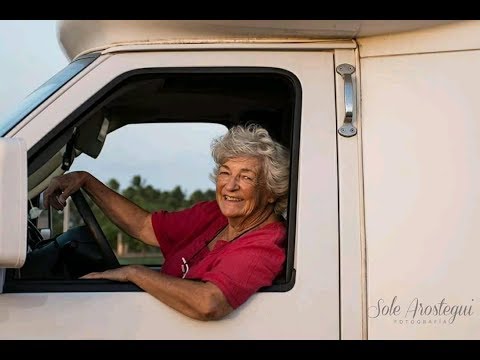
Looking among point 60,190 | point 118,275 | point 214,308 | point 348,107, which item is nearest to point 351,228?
point 348,107

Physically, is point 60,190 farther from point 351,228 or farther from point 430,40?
point 430,40

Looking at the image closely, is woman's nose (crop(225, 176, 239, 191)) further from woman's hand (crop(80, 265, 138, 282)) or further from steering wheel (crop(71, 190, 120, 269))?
woman's hand (crop(80, 265, 138, 282))

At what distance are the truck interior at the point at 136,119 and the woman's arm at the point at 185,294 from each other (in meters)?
0.18

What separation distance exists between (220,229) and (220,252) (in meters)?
0.45

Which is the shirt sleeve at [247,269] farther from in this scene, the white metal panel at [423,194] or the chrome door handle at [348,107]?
the chrome door handle at [348,107]

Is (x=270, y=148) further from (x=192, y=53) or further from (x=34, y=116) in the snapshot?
(x=34, y=116)

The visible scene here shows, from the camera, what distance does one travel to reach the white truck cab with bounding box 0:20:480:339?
262 cm

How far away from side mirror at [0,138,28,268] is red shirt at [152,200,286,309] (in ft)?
2.19

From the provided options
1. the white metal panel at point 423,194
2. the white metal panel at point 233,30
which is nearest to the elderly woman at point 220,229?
the white metal panel at point 423,194

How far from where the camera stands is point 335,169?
2713 millimetres

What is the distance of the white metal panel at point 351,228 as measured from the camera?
262 cm
